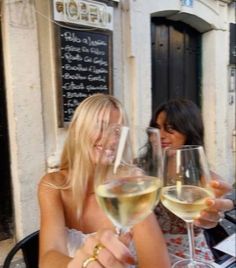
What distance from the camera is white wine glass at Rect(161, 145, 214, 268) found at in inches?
35.9

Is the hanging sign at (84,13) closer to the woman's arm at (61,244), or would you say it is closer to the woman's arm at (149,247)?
the woman's arm at (61,244)

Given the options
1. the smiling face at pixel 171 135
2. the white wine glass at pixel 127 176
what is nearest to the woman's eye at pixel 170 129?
the smiling face at pixel 171 135

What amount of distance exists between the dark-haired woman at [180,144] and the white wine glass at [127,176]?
37 centimetres

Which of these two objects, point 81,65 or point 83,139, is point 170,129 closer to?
point 83,139

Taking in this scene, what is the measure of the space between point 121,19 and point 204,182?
2878mm

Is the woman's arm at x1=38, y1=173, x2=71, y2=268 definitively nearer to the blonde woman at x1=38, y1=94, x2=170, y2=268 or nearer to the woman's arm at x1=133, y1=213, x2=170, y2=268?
the blonde woman at x1=38, y1=94, x2=170, y2=268

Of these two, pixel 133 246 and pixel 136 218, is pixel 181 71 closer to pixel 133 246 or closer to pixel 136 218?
pixel 133 246

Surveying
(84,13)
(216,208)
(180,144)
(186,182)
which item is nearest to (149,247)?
(216,208)

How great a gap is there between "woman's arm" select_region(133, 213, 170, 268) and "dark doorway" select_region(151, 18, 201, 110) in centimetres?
316

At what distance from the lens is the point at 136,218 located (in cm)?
77

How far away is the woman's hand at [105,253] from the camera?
0.73 m

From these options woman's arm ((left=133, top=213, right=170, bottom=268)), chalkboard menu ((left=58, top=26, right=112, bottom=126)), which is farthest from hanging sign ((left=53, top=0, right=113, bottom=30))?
woman's arm ((left=133, top=213, right=170, bottom=268))

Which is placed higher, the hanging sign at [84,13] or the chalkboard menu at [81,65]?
the hanging sign at [84,13]

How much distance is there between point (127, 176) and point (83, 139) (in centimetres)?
52
